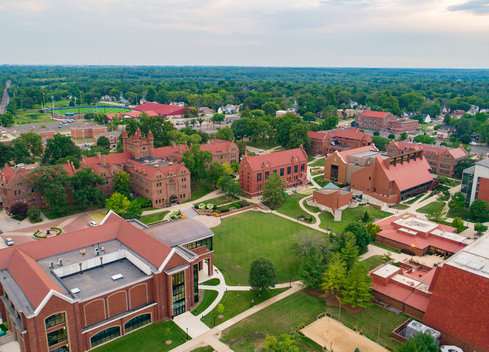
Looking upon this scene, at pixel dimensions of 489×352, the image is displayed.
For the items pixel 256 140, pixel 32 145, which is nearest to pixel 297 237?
pixel 256 140

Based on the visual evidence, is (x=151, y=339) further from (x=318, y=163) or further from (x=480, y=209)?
(x=318, y=163)

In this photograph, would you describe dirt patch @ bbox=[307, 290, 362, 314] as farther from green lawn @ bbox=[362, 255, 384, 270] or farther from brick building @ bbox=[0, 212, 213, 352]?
brick building @ bbox=[0, 212, 213, 352]

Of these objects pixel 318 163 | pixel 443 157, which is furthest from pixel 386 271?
pixel 318 163

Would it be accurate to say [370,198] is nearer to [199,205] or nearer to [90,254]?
[199,205]

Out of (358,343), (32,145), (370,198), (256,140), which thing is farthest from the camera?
(256,140)

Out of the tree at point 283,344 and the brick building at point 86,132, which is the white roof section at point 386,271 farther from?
the brick building at point 86,132

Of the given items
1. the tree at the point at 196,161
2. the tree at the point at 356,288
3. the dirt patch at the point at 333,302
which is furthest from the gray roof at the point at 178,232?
the tree at the point at 196,161

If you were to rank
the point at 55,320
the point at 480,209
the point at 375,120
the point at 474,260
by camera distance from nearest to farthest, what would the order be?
1. the point at 55,320
2. the point at 474,260
3. the point at 480,209
4. the point at 375,120
